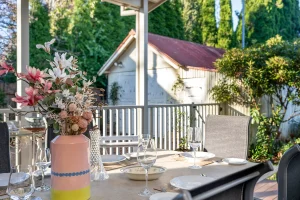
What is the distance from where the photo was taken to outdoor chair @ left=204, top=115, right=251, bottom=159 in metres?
2.34

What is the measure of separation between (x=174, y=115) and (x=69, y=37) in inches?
295

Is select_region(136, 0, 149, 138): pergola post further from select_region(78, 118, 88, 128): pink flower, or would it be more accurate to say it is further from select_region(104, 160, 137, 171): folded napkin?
select_region(78, 118, 88, 128): pink flower

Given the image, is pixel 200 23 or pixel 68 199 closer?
pixel 68 199

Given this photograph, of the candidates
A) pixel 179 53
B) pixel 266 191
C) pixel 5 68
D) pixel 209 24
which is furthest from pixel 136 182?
pixel 209 24

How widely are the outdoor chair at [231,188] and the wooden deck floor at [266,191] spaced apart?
2467mm

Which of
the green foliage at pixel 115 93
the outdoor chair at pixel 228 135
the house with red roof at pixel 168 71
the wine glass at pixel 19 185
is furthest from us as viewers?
the green foliage at pixel 115 93

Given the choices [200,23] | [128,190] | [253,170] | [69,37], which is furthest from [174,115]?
[200,23]

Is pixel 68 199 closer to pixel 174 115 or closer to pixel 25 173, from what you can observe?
pixel 25 173

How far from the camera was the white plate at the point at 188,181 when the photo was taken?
144 cm

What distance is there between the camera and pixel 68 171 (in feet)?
4.14

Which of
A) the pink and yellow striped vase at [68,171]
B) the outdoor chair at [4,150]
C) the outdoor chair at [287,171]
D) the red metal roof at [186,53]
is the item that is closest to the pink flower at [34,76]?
the pink and yellow striped vase at [68,171]

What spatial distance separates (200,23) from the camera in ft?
50.9

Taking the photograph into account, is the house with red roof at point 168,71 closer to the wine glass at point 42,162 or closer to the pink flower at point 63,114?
the wine glass at point 42,162

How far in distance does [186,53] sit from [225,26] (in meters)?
6.27
